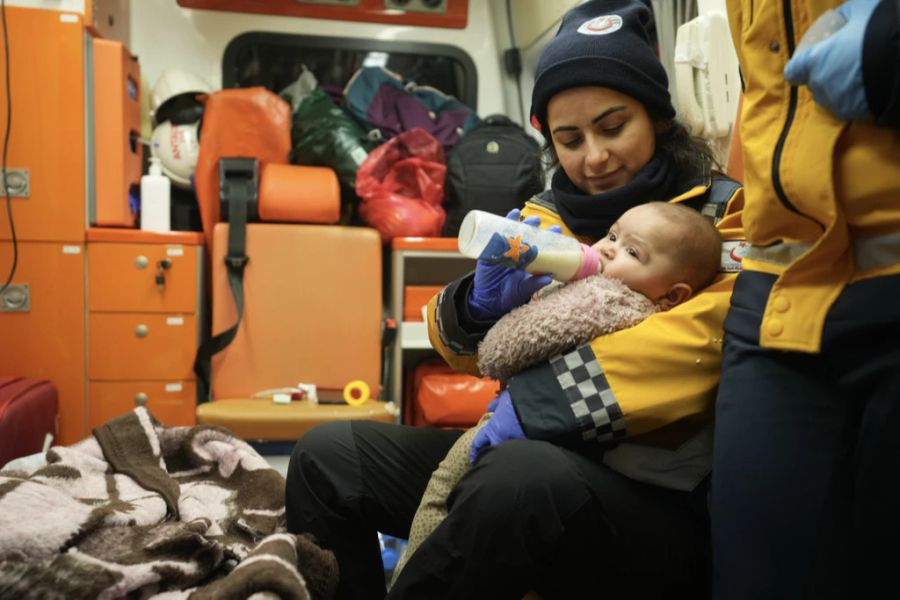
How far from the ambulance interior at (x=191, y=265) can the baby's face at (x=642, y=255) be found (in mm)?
1331

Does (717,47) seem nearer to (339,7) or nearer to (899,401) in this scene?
(899,401)

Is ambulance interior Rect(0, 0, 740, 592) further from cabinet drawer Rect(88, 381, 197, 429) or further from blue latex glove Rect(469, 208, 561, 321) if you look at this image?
blue latex glove Rect(469, 208, 561, 321)

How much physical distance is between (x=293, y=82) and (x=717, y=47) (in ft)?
7.29

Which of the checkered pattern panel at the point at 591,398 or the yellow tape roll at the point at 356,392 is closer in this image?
the checkered pattern panel at the point at 591,398

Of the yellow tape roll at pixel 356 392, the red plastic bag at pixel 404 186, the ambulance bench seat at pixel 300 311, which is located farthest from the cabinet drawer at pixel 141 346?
the red plastic bag at pixel 404 186

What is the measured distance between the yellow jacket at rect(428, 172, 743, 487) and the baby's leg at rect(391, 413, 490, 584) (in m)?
0.15

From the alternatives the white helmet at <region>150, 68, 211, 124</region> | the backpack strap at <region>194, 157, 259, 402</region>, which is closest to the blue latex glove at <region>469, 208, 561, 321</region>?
the backpack strap at <region>194, 157, 259, 402</region>

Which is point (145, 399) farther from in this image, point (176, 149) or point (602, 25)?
point (602, 25)

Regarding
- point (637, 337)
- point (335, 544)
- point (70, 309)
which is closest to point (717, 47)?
point (637, 337)

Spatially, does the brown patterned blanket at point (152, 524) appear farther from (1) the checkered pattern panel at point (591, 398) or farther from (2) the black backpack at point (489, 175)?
(2) the black backpack at point (489, 175)

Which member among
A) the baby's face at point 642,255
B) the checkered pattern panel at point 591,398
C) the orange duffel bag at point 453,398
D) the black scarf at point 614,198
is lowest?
the orange duffel bag at point 453,398

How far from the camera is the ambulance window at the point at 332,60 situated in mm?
3430

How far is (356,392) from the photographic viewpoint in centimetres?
275

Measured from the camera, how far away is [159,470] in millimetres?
1638
